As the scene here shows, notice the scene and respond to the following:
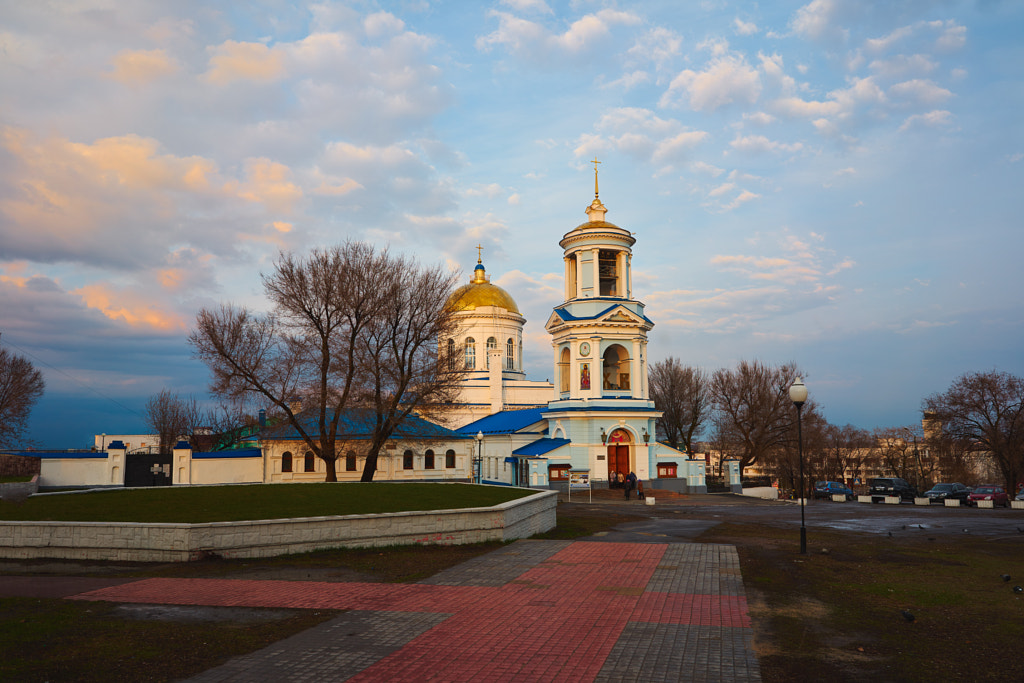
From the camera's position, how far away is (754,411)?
5862 centimetres

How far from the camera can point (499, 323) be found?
62500 millimetres

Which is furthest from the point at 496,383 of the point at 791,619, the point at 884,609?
the point at 791,619

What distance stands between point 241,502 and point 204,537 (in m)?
3.66

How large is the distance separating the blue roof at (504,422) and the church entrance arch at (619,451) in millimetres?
6299

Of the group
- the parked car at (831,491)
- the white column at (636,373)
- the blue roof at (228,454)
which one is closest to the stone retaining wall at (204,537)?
the blue roof at (228,454)

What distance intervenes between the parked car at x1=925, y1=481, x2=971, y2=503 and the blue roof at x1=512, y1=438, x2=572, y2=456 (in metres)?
20.1

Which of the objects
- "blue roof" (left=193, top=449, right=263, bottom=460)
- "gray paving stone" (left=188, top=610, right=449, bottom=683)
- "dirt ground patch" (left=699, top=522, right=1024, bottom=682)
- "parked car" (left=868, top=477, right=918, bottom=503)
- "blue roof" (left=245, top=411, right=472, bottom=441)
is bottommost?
"parked car" (left=868, top=477, right=918, bottom=503)

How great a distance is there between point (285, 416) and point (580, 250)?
22.3 meters

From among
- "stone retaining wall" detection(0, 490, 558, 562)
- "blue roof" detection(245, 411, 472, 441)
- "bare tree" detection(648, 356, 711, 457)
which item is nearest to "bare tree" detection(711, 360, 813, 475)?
"bare tree" detection(648, 356, 711, 457)

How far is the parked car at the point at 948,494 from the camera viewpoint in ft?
119

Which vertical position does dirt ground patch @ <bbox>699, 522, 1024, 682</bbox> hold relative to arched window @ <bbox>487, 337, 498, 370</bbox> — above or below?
below

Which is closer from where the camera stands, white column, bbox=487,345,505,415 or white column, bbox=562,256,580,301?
white column, bbox=562,256,580,301

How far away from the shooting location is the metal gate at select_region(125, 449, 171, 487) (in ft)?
126

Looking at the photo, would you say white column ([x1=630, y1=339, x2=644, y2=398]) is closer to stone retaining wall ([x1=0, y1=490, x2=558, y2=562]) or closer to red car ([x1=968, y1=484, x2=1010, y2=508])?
red car ([x1=968, y1=484, x2=1010, y2=508])
